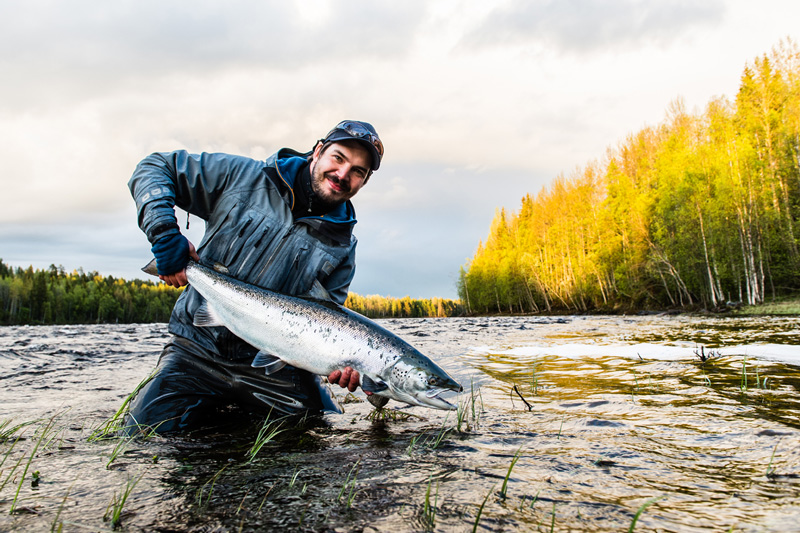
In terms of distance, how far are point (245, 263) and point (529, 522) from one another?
127 inches

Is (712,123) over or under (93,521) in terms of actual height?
over

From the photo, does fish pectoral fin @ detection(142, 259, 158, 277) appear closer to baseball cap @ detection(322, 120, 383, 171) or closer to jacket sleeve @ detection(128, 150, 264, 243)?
jacket sleeve @ detection(128, 150, 264, 243)

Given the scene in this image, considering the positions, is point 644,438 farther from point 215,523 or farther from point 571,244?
point 571,244

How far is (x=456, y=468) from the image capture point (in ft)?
7.63

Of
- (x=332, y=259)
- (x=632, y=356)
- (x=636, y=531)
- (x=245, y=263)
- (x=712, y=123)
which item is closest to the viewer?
(x=636, y=531)

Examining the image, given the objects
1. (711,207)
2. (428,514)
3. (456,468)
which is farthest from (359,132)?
(711,207)

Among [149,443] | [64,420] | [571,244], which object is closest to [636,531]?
[149,443]

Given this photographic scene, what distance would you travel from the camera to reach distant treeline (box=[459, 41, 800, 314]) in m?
25.0

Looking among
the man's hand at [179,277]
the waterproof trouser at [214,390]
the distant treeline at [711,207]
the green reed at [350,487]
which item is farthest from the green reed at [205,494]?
the distant treeline at [711,207]

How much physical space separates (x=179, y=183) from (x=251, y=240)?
842 mm

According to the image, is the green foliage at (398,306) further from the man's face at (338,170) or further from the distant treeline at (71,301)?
the man's face at (338,170)

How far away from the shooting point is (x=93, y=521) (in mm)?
1649

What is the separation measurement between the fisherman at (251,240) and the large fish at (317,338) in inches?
14.7

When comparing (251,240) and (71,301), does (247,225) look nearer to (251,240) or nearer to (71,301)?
(251,240)
